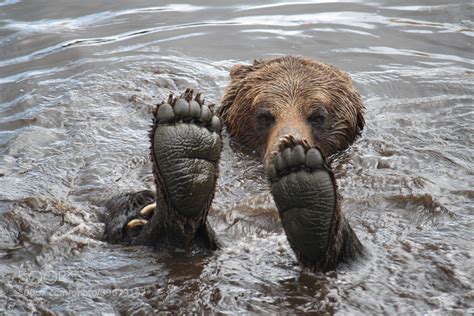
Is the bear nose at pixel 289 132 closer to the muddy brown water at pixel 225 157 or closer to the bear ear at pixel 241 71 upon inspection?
the muddy brown water at pixel 225 157

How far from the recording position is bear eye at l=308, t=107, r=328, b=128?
7949 millimetres

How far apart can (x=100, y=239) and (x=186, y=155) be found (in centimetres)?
123

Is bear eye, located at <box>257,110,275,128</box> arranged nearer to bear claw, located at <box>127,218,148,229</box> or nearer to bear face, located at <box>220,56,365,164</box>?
bear face, located at <box>220,56,365,164</box>

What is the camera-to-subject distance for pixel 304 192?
15.9 ft

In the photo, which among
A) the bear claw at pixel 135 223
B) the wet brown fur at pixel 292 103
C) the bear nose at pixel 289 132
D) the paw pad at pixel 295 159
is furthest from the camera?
the wet brown fur at pixel 292 103

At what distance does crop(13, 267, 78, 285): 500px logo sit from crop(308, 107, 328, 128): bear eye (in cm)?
323

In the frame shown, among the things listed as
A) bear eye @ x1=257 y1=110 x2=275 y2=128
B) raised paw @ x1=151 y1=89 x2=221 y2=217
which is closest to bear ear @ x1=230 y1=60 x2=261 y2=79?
bear eye @ x1=257 y1=110 x2=275 y2=128

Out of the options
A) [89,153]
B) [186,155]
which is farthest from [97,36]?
[186,155]

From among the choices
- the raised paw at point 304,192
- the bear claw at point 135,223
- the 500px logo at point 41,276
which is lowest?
the 500px logo at point 41,276

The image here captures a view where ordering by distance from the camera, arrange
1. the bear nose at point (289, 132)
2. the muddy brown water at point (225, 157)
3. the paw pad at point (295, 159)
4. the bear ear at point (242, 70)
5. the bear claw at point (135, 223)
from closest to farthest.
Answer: the paw pad at point (295, 159) < the muddy brown water at point (225, 157) < the bear claw at point (135, 223) < the bear nose at point (289, 132) < the bear ear at point (242, 70)

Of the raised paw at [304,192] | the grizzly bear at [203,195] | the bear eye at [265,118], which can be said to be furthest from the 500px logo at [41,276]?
the bear eye at [265,118]

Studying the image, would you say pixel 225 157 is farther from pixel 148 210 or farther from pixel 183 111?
pixel 183 111

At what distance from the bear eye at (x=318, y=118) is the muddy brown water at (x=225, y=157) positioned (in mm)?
415

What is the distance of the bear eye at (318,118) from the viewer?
7949 millimetres
